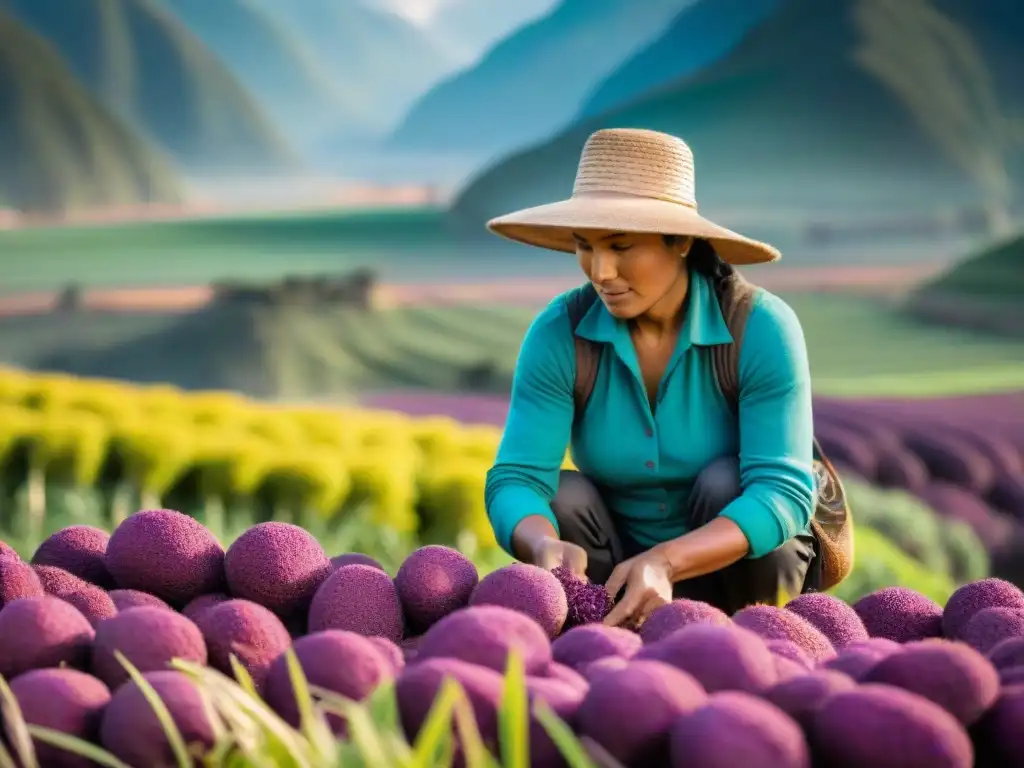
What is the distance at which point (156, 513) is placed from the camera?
5.82 feet

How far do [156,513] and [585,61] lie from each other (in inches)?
322

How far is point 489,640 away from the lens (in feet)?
4.45

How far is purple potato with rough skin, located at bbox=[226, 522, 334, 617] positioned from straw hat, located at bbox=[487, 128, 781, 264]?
26.0 inches

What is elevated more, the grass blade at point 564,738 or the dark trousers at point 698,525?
the grass blade at point 564,738

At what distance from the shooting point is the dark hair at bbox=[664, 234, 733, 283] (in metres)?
2.40

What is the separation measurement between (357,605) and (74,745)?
1.56ft

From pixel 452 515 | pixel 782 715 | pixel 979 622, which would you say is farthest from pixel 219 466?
pixel 782 715

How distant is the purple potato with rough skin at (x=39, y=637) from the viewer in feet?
4.64

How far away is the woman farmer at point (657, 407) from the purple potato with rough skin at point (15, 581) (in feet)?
2.42

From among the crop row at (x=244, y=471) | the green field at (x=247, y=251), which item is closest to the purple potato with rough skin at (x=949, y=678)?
the crop row at (x=244, y=471)

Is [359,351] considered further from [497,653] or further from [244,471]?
[497,653]

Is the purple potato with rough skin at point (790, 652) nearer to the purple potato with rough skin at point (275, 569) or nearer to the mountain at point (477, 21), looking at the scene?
the purple potato with rough skin at point (275, 569)

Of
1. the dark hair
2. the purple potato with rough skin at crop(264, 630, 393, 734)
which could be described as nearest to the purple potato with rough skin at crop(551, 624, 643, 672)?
the purple potato with rough skin at crop(264, 630, 393, 734)

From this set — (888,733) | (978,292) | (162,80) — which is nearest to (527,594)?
(888,733)
